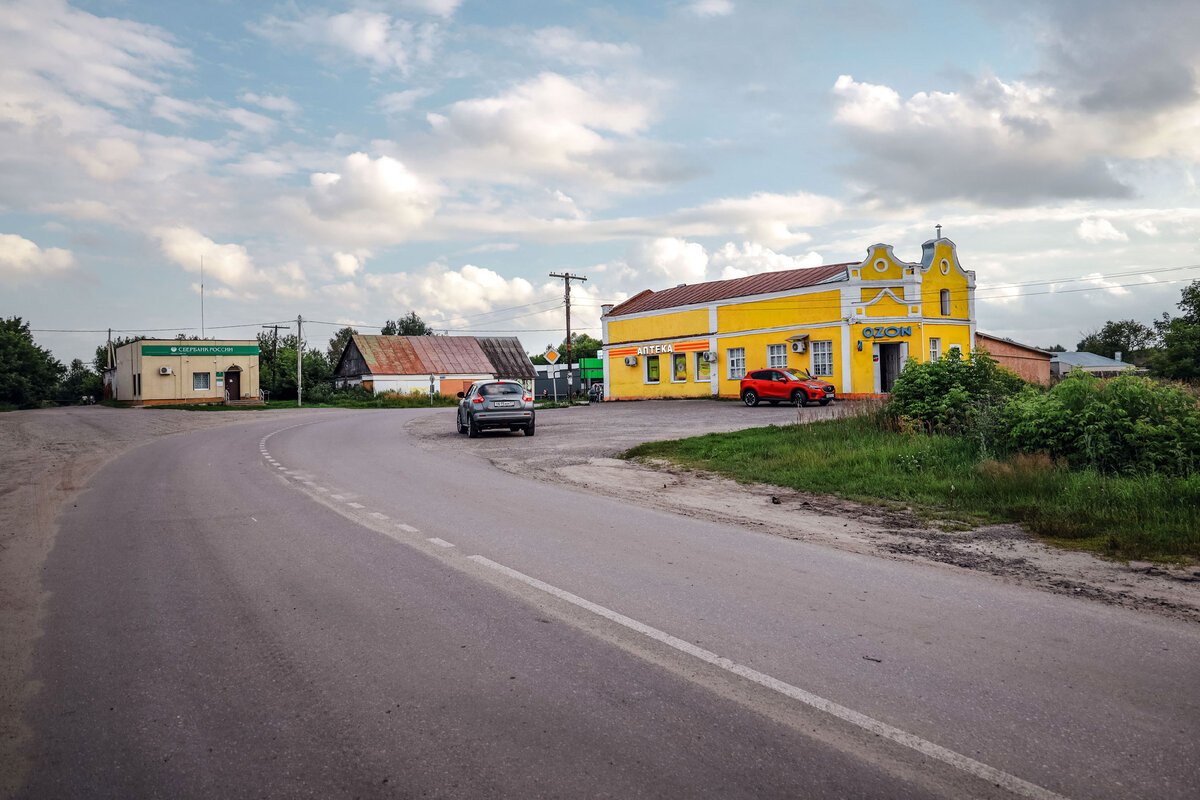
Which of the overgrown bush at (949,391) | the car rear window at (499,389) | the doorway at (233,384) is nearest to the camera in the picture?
the overgrown bush at (949,391)

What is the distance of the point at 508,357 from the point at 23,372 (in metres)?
41.0

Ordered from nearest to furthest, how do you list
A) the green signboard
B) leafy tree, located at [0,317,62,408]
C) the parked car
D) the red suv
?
1. the parked car
2. the red suv
3. the green signboard
4. leafy tree, located at [0,317,62,408]

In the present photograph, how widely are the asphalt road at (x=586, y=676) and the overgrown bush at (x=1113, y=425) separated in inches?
198

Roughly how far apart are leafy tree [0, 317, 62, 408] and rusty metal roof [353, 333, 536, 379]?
1055 inches

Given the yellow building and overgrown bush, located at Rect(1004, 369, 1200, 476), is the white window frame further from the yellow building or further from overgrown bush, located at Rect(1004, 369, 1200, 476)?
overgrown bush, located at Rect(1004, 369, 1200, 476)

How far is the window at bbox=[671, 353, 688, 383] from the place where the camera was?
4225cm

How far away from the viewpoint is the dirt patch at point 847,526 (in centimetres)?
621

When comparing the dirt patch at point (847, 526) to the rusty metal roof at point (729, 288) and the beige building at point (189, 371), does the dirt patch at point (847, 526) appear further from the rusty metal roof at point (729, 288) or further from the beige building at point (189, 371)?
the beige building at point (189, 371)

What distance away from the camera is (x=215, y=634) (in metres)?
5.14

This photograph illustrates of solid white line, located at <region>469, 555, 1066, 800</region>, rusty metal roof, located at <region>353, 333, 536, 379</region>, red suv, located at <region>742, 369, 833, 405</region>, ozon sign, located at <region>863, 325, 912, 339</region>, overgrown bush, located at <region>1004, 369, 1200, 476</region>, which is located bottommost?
solid white line, located at <region>469, 555, 1066, 800</region>

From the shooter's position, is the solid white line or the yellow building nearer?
the solid white line

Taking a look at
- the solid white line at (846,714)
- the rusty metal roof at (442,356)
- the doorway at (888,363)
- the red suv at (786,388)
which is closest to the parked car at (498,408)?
the red suv at (786,388)

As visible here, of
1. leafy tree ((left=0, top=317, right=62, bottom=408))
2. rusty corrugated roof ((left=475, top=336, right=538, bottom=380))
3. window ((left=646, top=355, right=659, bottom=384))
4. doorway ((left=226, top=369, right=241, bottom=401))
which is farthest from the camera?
rusty corrugated roof ((left=475, top=336, right=538, bottom=380))

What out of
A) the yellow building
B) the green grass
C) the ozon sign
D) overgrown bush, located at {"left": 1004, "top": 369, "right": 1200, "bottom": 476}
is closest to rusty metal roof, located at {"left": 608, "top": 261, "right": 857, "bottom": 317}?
the yellow building
